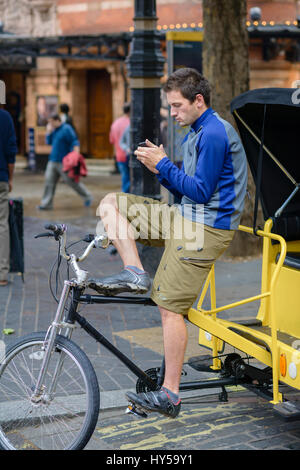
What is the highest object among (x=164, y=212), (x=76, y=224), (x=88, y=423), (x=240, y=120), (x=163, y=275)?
(x=240, y=120)

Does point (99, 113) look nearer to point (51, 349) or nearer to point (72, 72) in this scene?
point (72, 72)

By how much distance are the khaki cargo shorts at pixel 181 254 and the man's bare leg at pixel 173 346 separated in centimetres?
5

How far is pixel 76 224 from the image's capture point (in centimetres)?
1306

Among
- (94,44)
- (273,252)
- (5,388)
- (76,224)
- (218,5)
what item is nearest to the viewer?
(5,388)

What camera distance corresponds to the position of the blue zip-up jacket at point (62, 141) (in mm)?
14680

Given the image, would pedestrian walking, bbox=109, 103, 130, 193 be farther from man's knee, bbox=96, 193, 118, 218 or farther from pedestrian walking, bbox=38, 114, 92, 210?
man's knee, bbox=96, 193, 118, 218

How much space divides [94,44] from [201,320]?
18.3 meters

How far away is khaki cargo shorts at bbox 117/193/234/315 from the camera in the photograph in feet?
14.2

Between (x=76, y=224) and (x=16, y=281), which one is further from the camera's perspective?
(x=76, y=224)

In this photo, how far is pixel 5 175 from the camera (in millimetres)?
8195

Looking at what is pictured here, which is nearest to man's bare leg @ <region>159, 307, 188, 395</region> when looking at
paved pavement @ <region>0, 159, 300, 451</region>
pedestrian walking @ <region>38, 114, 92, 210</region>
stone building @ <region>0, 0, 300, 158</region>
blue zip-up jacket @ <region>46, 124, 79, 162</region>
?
paved pavement @ <region>0, 159, 300, 451</region>
